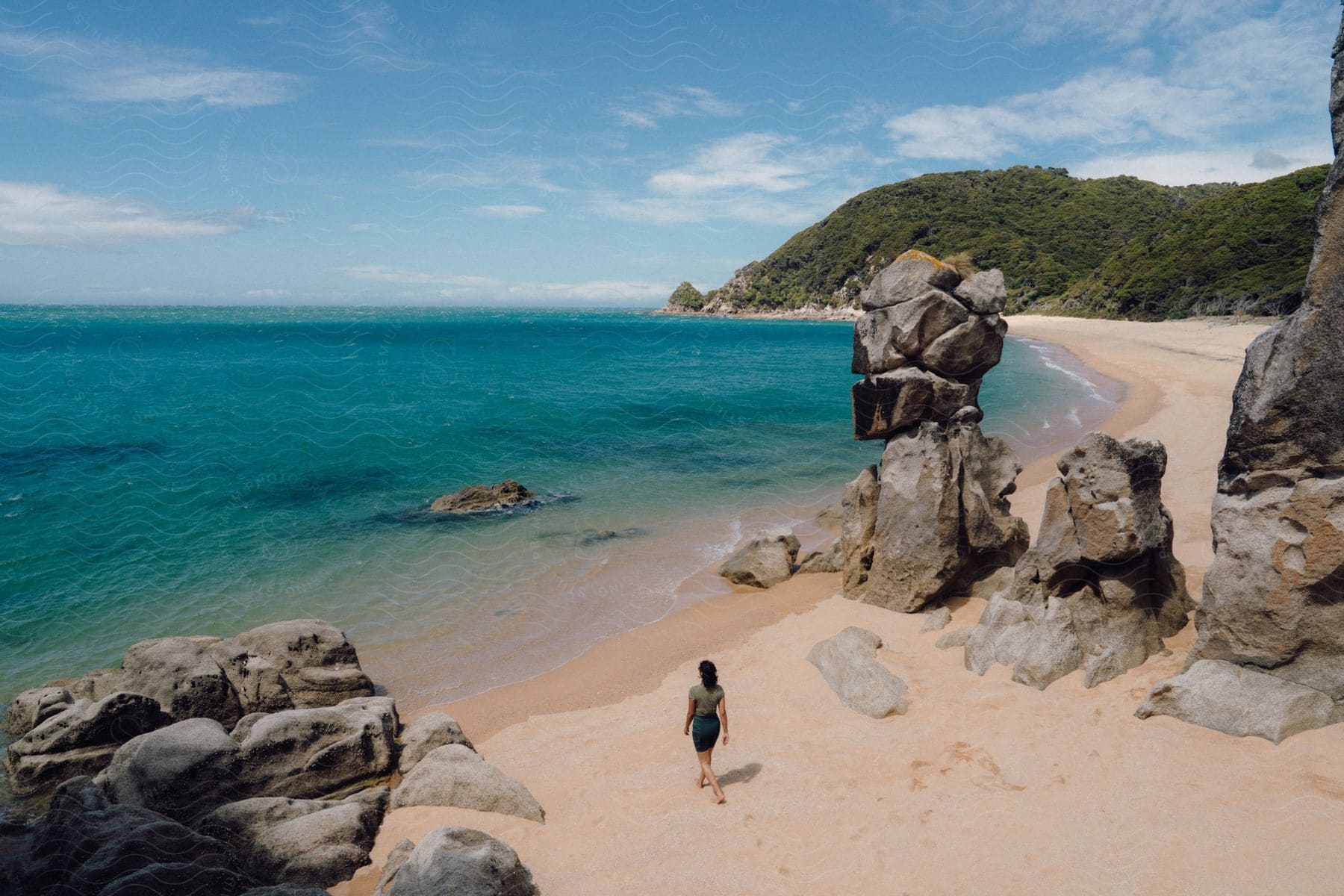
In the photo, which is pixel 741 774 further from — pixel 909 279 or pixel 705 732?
pixel 909 279

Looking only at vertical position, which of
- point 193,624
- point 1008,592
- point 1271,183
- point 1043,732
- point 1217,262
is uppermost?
point 1271,183

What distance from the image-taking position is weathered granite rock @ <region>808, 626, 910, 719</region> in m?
9.04

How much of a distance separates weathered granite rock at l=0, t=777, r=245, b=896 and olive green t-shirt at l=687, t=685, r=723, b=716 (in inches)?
180

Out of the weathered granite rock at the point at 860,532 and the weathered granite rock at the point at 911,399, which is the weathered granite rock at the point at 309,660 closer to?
the weathered granite rock at the point at 860,532

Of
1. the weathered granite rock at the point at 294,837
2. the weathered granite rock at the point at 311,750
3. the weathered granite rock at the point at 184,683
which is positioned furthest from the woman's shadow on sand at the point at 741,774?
the weathered granite rock at the point at 184,683

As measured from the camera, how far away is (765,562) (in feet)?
51.0

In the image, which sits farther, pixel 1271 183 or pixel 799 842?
pixel 1271 183

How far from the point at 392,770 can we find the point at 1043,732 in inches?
308

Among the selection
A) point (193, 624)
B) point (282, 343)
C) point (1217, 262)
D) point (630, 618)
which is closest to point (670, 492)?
point (630, 618)

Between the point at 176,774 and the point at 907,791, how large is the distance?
25.6ft

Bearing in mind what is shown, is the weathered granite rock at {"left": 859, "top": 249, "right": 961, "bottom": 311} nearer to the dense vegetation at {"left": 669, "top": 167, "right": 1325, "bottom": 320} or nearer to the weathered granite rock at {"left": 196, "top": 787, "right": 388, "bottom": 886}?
the weathered granite rock at {"left": 196, "top": 787, "right": 388, "bottom": 886}

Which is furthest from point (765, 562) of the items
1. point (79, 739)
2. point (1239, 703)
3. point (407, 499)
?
point (407, 499)

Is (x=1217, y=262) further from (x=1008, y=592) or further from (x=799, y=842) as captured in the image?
(x=799, y=842)

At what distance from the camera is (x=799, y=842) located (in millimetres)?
6734
